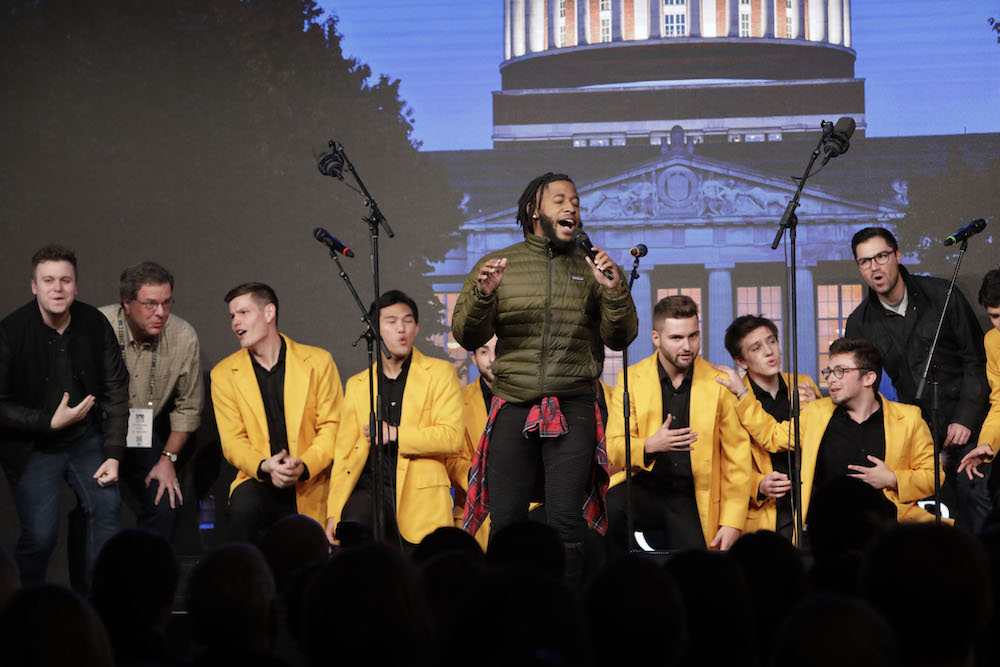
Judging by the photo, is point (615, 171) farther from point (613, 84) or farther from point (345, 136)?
point (345, 136)

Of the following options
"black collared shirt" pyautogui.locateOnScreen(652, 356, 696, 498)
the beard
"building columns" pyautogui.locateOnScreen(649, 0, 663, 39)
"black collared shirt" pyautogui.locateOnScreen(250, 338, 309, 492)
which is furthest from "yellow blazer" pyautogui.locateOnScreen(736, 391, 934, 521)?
"building columns" pyautogui.locateOnScreen(649, 0, 663, 39)

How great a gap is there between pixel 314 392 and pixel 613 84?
2989mm

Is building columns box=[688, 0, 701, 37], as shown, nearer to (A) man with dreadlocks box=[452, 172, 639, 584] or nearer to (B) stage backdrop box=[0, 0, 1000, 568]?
(B) stage backdrop box=[0, 0, 1000, 568]

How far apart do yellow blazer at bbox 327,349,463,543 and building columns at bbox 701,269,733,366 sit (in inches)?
81.7

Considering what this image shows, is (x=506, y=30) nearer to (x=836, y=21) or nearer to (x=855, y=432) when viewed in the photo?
(x=836, y=21)

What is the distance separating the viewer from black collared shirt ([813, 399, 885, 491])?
507cm

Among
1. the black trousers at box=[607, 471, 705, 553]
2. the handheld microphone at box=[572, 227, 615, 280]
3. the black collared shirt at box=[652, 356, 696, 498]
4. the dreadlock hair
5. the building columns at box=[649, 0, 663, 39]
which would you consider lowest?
the black trousers at box=[607, 471, 705, 553]

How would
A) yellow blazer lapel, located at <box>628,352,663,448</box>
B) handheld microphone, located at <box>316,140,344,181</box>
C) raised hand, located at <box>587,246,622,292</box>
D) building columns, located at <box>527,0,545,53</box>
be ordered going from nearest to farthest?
raised hand, located at <box>587,246,622,292</box>, handheld microphone, located at <box>316,140,344,181</box>, yellow blazer lapel, located at <box>628,352,663,448</box>, building columns, located at <box>527,0,545,53</box>

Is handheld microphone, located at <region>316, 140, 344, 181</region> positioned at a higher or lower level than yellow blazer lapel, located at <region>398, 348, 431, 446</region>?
higher

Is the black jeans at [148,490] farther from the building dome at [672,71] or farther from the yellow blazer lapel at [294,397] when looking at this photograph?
the building dome at [672,71]

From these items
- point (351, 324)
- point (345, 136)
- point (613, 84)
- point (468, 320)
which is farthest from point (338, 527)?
point (613, 84)

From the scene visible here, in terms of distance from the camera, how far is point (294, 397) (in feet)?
17.9

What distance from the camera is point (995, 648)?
7.39 ft

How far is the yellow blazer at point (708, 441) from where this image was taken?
5.12 metres
